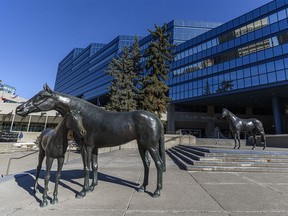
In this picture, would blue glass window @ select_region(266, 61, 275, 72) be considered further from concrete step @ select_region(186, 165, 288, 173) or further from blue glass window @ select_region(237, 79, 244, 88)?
concrete step @ select_region(186, 165, 288, 173)

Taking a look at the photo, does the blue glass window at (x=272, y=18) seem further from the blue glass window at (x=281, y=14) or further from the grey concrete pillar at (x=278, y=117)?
the grey concrete pillar at (x=278, y=117)

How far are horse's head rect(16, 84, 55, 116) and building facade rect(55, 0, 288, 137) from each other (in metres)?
26.2

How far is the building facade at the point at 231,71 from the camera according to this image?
3044 cm

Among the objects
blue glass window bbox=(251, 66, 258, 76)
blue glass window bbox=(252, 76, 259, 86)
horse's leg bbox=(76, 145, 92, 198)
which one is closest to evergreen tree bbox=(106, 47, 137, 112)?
horse's leg bbox=(76, 145, 92, 198)

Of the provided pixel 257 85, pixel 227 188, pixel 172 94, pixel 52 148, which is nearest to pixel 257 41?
pixel 257 85

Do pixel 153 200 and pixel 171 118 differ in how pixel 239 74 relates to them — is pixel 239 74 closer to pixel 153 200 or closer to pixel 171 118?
pixel 171 118

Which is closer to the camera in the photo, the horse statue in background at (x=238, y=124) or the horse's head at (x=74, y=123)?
the horse's head at (x=74, y=123)

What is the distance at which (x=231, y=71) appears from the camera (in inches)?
1393

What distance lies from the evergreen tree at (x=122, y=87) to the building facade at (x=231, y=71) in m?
6.52

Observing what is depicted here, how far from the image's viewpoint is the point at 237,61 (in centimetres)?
3472

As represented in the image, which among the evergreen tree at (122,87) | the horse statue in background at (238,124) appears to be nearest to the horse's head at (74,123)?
the horse statue in background at (238,124)

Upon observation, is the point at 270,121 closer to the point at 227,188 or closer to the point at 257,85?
the point at 257,85

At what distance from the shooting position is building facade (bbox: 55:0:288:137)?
30.4 metres

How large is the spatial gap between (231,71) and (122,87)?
25.3 m
